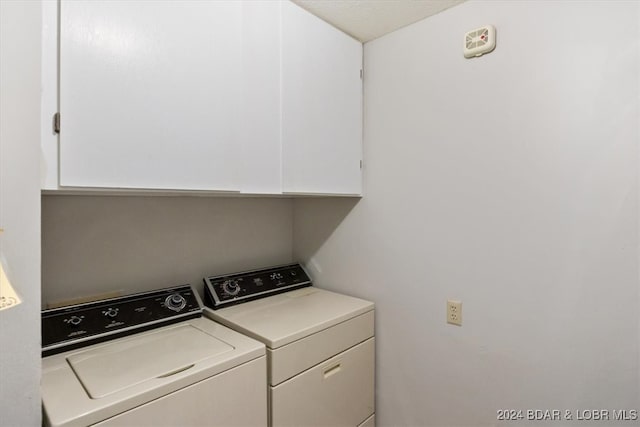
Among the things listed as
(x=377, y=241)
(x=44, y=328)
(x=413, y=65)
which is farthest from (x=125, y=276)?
(x=413, y=65)

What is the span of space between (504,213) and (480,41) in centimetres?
73

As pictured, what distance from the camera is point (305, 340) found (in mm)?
1360

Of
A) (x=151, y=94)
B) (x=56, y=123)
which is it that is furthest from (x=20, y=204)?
(x=151, y=94)

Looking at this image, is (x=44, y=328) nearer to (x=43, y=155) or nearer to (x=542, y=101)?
(x=43, y=155)

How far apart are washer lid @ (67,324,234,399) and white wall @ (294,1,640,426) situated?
3.08ft

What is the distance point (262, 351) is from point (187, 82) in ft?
3.25

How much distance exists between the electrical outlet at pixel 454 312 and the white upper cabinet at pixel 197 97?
74 cm

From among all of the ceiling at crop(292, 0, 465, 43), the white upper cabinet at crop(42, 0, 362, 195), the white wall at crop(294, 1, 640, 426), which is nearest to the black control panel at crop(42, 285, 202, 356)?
the white upper cabinet at crop(42, 0, 362, 195)

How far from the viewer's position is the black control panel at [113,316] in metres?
1.21

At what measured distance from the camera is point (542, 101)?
4.13ft

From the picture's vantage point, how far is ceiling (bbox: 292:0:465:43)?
144 centimetres

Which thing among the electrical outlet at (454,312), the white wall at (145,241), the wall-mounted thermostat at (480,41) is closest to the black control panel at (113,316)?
the white wall at (145,241)

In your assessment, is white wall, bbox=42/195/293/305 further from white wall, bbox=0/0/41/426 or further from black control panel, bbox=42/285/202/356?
white wall, bbox=0/0/41/426

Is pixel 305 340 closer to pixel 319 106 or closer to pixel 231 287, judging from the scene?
pixel 231 287
